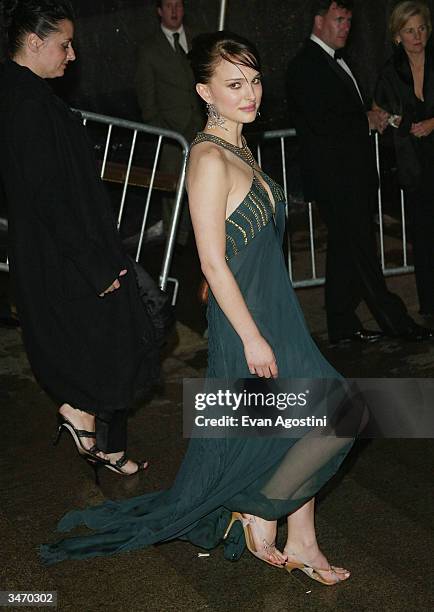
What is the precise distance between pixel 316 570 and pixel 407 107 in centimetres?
363

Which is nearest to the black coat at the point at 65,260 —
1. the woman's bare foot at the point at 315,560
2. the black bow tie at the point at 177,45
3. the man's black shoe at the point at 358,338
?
the woman's bare foot at the point at 315,560

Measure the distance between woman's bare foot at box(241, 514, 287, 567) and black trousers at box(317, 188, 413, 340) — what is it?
9.05 ft

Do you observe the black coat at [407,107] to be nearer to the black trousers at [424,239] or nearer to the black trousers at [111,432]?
the black trousers at [424,239]

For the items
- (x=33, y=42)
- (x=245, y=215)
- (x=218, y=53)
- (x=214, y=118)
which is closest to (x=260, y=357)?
(x=245, y=215)

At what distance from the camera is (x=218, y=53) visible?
373 cm

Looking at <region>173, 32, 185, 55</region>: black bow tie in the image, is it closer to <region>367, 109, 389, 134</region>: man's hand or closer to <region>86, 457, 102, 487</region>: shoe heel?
<region>367, 109, 389, 134</region>: man's hand

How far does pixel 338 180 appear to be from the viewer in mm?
6504

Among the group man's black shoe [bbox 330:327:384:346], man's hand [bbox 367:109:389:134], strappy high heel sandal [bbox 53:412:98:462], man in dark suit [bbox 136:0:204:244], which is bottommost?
strappy high heel sandal [bbox 53:412:98:462]

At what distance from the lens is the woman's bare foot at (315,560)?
386 cm

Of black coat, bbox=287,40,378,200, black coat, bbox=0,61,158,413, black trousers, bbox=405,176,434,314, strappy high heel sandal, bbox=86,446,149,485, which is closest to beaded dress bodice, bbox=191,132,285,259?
black coat, bbox=0,61,158,413

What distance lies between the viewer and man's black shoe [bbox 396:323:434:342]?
655 centimetres

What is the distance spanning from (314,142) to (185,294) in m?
1.72

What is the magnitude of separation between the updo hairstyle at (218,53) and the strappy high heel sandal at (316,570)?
1684 mm

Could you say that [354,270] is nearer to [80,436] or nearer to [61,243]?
[80,436]
